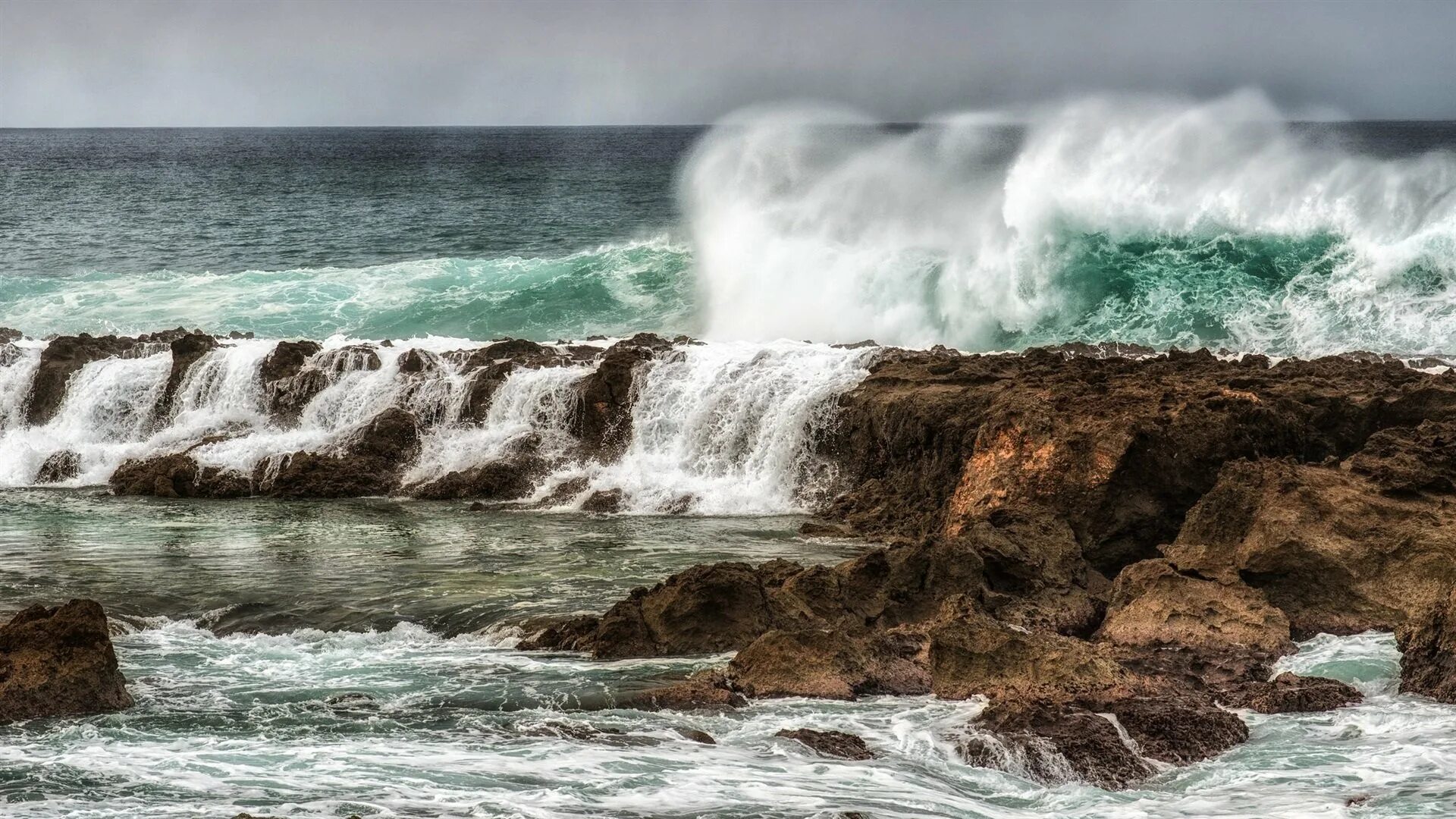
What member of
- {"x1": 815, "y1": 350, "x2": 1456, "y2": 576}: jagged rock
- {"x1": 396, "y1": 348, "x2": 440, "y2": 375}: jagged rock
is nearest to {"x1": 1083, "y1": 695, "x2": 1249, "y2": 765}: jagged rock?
{"x1": 815, "y1": 350, "x2": 1456, "y2": 576}: jagged rock

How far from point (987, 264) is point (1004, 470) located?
1478 centimetres

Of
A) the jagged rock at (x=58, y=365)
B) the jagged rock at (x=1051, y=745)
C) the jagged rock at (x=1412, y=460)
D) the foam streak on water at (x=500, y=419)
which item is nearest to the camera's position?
the jagged rock at (x=1051, y=745)

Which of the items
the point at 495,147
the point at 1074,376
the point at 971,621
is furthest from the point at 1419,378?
the point at 495,147

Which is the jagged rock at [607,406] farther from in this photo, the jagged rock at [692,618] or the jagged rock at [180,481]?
the jagged rock at [692,618]

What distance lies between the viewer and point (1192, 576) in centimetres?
1131

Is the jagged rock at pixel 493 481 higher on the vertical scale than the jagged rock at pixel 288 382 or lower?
lower

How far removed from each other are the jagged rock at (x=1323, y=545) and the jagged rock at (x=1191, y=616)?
320 millimetres

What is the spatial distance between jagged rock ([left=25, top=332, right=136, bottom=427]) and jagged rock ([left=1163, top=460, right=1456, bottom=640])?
56.1 feet

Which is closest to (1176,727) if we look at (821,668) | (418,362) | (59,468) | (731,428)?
(821,668)

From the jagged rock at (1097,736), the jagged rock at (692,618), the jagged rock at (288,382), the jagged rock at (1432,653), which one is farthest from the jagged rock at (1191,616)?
the jagged rock at (288,382)

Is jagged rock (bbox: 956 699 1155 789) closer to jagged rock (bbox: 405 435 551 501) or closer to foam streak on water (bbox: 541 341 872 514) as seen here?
foam streak on water (bbox: 541 341 872 514)

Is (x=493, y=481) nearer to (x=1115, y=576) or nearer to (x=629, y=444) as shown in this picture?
(x=629, y=444)

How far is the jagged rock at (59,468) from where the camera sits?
20891mm

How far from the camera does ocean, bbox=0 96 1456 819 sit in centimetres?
838
